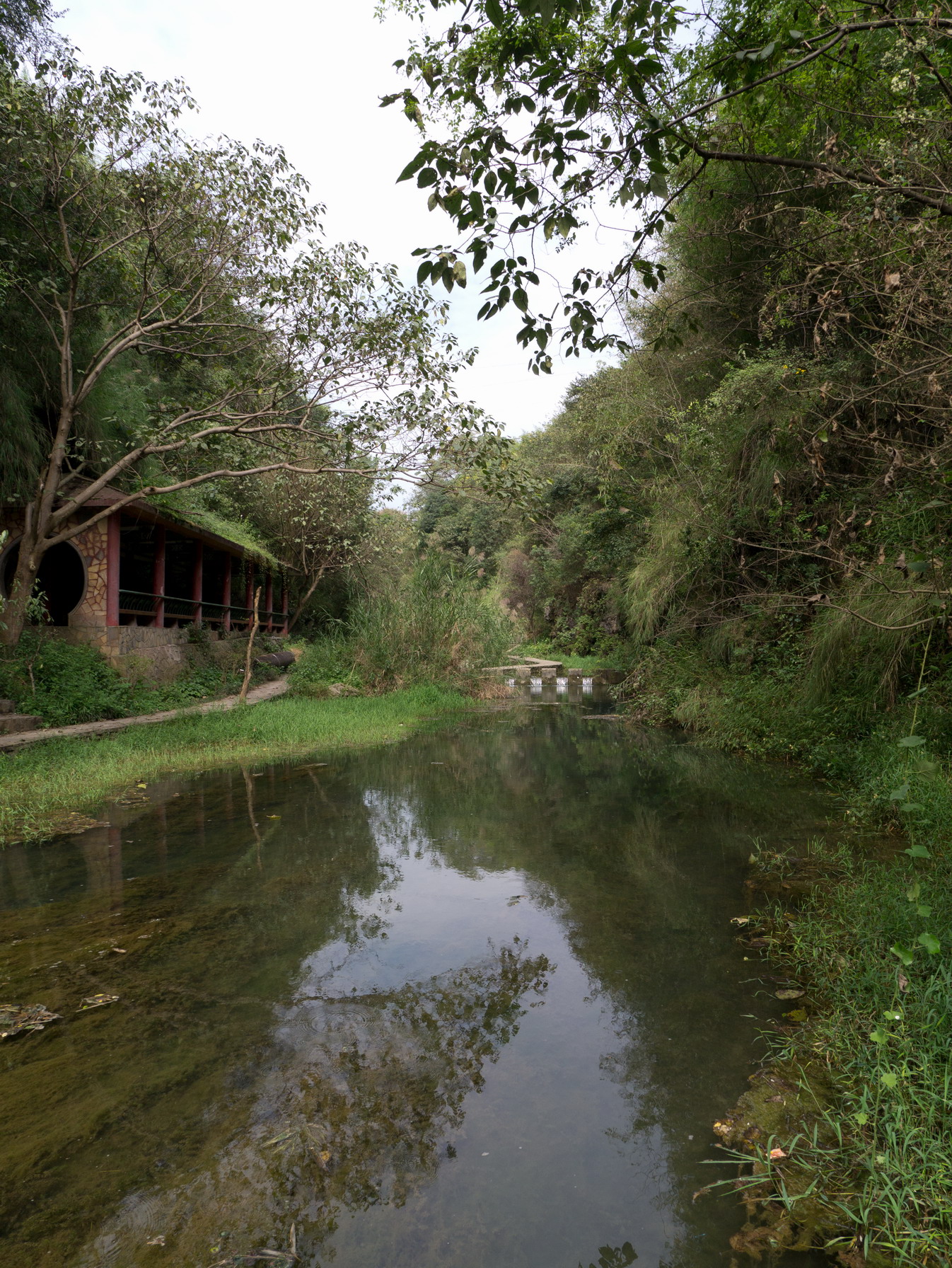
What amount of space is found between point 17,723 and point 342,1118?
8.89 meters

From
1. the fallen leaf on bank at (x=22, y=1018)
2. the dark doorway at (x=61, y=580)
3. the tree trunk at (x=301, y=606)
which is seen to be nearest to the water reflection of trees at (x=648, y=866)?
the fallen leaf on bank at (x=22, y=1018)

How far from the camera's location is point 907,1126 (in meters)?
2.08

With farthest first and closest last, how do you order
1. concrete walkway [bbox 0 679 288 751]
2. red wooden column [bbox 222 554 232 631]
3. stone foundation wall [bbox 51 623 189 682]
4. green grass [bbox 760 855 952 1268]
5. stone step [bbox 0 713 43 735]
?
1. red wooden column [bbox 222 554 232 631]
2. stone foundation wall [bbox 51 623 189 682]
3. stone step [bbox 0 713 43 735]
4. concrete walkway [bbox 0 679 288 751]
5. green grass [bbox 760 855 952 1268]

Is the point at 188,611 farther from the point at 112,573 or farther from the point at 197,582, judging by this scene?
the point at 112,573

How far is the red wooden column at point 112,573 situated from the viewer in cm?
1230

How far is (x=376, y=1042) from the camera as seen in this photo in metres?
2.87

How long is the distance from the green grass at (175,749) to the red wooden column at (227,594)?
480 centimetres

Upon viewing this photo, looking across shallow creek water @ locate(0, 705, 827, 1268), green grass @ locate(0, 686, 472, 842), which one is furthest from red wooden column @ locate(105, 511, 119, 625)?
shallow creek water @ locate(0, 705, 827, 1268)

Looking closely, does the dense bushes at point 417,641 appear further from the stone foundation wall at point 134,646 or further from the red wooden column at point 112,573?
the red wooden column at point 112,573

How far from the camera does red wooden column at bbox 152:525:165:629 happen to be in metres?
13.9

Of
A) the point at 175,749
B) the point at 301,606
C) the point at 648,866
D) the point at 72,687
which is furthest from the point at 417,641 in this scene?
the point at 648,866

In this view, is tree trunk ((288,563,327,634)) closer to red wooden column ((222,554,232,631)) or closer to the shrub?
red wooden column ((222,554,232,631))

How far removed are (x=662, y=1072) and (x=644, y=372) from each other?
43.2ft

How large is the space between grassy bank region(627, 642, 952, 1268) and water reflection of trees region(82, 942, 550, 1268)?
3.21 ft
